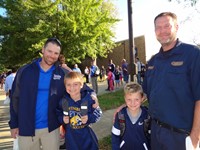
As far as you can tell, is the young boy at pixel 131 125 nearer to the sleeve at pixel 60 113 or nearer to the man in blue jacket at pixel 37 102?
the sleeve at pixel 60 113

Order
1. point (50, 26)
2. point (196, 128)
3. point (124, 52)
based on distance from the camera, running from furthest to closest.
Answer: point (124, 52), point (50, 26), point (196, 128)

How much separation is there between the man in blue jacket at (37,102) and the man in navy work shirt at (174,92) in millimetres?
1264

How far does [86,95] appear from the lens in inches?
141

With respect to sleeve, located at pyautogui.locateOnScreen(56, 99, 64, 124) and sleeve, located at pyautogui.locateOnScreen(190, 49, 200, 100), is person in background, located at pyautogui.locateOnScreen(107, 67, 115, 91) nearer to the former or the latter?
sleeve, located at pyautogui.locateOnScreen(56, 99, 64, 124)

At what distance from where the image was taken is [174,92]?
2695 millimetres

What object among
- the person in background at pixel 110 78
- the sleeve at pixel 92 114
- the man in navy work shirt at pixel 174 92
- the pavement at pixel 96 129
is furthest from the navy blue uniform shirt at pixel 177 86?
the person in background at pixel 110 78

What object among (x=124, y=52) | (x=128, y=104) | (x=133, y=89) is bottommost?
(x=128, y=104)

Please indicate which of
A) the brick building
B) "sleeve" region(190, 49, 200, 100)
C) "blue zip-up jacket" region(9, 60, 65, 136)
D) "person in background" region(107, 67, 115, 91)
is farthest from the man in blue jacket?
the brick building

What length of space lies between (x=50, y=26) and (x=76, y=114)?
934 inches

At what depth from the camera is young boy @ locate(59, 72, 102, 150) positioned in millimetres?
3488

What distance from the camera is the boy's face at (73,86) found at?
11.4 feet

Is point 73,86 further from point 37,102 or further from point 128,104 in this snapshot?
point 128,104

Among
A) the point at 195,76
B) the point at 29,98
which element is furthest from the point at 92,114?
the point at 195,76

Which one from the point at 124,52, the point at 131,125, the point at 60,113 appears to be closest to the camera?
the point at 131,125
